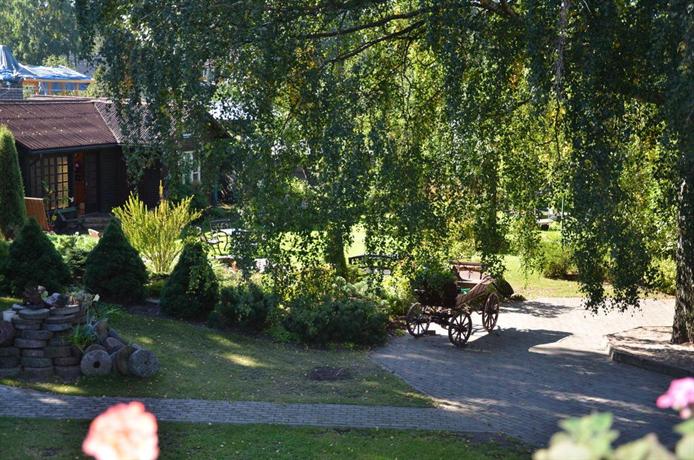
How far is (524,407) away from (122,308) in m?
8.11

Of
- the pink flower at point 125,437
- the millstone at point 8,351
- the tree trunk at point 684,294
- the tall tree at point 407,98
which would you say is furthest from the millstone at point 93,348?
the pink flower at point 125,437

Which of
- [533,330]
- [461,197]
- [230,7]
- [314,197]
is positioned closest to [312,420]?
[314,197]

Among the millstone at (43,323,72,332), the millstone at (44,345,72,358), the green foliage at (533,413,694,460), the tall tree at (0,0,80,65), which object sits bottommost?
the millstone at (44,345,72,358)

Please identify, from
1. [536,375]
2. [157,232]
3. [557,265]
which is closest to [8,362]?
[157,232]

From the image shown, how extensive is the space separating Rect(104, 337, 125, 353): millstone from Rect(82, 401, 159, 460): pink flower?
10.4 m

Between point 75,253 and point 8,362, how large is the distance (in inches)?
254

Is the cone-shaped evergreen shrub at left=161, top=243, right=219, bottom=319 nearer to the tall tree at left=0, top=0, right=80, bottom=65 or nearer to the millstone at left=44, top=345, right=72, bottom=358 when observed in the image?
the millstone at left=44, top=345, right=72, bottom=358

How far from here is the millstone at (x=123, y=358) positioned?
12078mm

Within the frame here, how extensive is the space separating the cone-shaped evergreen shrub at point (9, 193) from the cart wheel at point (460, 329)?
1137cm

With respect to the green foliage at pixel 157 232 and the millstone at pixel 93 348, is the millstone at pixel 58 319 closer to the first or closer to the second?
the millstone at pixel 93 348

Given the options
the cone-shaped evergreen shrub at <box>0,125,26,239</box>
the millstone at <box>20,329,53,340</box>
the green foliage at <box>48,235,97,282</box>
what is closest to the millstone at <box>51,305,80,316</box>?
the millstone at <box>20,329,53,340</box>

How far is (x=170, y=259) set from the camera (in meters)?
19.4

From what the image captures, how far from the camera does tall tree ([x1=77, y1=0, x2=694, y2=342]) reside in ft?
34.6

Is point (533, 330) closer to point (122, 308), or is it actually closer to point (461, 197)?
point (461, 197)
